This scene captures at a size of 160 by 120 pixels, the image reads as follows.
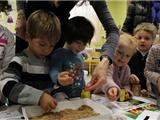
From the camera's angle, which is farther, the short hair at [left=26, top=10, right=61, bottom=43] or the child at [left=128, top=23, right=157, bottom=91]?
the child at [left=128, top=23, right=157, bottom=91]

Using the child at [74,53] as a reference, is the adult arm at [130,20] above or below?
above

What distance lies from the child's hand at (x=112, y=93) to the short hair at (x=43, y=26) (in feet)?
1.01

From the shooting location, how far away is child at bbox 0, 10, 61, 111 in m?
0.86

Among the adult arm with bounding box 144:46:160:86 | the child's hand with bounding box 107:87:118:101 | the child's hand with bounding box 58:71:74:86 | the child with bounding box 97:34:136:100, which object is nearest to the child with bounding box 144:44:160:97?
the adult arm with bounding box 144:46:160:86

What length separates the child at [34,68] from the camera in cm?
86

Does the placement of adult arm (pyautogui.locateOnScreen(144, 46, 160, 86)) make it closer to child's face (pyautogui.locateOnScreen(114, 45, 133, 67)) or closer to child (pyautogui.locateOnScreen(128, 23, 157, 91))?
child's face (pyautogui.locateOnScreen(114, 45, 133, 67))

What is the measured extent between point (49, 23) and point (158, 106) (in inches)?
21.9

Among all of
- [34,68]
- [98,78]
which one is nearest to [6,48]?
[34,68]

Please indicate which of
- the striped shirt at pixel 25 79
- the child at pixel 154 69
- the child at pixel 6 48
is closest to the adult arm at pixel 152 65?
the child at pixel 154 69

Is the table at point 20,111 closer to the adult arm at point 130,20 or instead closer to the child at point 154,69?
the child at point 154,69

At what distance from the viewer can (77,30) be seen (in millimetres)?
1081

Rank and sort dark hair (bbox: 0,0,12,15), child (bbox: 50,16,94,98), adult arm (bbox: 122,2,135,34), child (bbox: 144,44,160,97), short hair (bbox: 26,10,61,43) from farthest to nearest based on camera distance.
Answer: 1. adult arm (bbox: 122,2,135,34)
2. child (bbox: 144,44,160,97)
3. dark hair (bbox: 0,0,12,15)
4. child (bbox: 50,16,94,98)
5. short hair (bbox: 26,10,61,43)

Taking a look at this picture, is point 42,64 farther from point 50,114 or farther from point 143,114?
point 143,114

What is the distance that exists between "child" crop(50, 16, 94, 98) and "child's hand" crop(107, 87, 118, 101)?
119 mm
